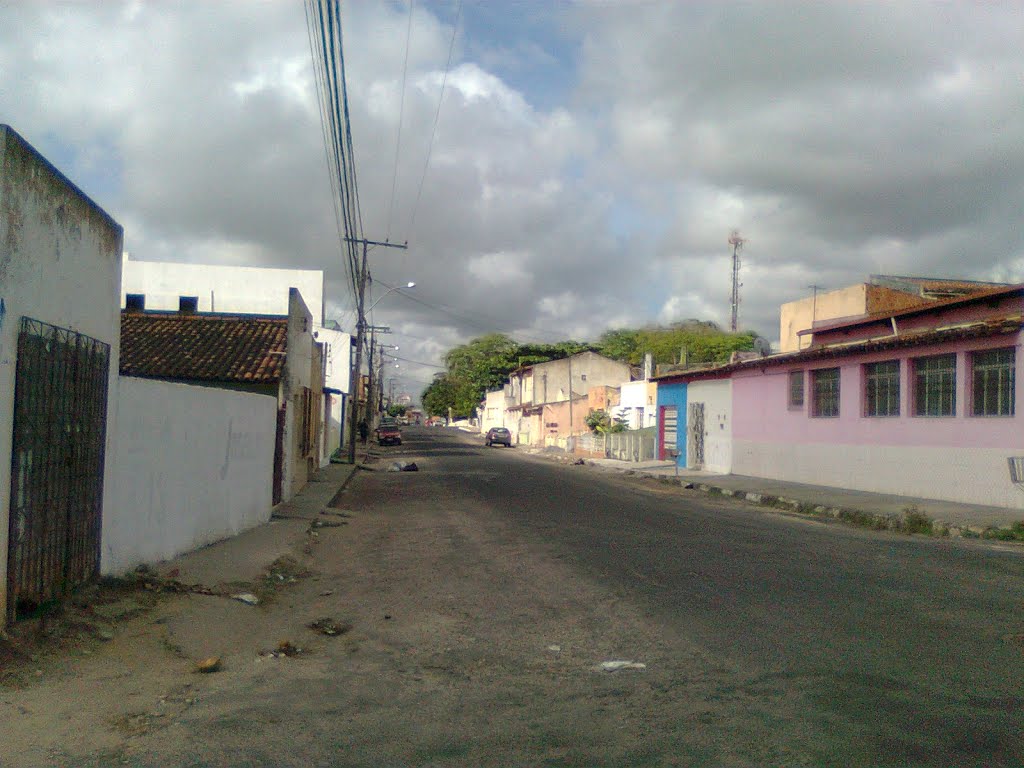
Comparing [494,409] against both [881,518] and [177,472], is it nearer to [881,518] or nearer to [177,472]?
[881,518]

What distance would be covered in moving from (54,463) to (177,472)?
3.37m

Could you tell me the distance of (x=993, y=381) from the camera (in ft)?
59.0

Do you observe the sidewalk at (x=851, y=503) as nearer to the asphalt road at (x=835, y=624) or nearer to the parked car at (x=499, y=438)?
the asphalt road at (x=835, y=624)

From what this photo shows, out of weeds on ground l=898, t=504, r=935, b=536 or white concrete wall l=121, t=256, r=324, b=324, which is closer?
weeds on ground l=898, t=504, r=935, b=536

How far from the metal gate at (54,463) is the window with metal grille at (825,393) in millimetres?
20388

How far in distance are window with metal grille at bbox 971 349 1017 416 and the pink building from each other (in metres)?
0.02

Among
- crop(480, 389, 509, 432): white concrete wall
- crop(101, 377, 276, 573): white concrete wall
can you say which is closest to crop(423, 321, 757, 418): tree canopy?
crop(480, 389, 509, 432): white concrete wall

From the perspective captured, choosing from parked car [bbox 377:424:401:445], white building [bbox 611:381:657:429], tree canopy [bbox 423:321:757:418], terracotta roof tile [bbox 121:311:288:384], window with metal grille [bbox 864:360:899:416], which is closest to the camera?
terracotta roof tile [bbox 121:311:288:384]

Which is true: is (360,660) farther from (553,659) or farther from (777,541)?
(777,541)

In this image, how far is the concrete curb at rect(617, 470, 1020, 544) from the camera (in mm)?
14938

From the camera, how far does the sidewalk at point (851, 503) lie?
1565cm

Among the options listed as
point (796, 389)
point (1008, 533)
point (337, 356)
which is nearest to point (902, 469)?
point (796, 389)

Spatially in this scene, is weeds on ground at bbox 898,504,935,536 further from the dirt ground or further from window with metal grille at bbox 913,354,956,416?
the dirt ground

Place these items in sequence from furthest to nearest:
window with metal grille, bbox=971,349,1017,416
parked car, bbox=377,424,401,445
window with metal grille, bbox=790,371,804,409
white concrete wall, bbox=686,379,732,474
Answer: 1. parked car, bbox=377,424,401,445
2. white concrete wall, bbox=686,379,732,474
3. window with metal grille, bbox=790,371,804,409
4. window with metal grille, bbox=971,349,1017,416
